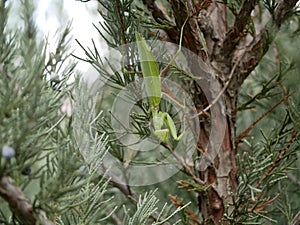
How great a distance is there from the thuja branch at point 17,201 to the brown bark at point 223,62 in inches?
18.3

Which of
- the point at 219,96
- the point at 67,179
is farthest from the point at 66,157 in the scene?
the point at 219,96

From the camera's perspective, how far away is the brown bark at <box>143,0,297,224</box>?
801 millimetres

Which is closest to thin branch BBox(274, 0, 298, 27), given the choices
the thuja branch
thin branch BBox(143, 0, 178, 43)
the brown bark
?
the brown bark

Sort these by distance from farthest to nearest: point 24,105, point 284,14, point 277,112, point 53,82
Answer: point 277,112
point 284,14
point 53,82
point 24,105

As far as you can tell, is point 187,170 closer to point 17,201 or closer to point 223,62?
point 223,62

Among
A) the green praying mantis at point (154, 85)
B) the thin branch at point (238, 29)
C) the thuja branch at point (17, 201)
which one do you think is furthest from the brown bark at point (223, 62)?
the thuja branch at point (17, 201)

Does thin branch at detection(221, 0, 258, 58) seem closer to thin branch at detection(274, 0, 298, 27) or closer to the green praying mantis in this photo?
thin branch at detection(274, 0, 298, 27)

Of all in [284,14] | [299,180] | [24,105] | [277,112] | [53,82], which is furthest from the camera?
[277,112]

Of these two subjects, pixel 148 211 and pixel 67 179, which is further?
pixel 148 211

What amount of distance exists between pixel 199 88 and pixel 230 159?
5.6 inches

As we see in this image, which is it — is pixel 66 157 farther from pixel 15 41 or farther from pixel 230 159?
pixel 230 159

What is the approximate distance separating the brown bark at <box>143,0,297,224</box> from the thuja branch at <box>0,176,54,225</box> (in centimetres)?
46

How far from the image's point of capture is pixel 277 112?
4.47 ft

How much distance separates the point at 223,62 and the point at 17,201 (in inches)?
22.9
